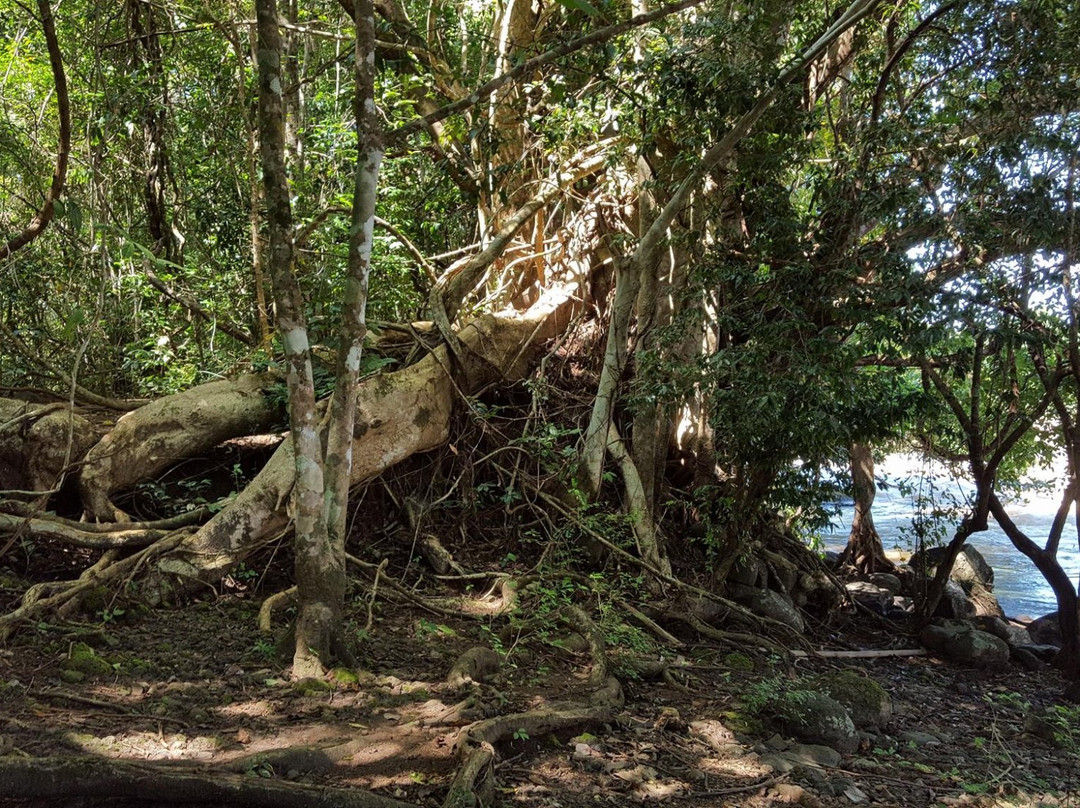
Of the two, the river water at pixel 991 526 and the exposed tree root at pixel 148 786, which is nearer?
the exposed tree root at pixel 148 786

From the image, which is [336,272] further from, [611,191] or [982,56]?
[982,56]

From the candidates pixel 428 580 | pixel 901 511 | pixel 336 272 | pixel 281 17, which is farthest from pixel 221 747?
pixel 901 511

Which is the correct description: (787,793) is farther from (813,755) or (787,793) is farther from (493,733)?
(493,733)

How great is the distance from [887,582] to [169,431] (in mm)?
9750

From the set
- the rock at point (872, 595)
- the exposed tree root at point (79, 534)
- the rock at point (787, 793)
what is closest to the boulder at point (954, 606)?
the rock at point (872, 595)

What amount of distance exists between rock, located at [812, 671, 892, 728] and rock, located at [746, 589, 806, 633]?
7.13ft

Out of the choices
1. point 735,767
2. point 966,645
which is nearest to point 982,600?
point 966,645

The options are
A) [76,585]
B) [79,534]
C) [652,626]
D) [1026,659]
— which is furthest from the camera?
[1026,659]

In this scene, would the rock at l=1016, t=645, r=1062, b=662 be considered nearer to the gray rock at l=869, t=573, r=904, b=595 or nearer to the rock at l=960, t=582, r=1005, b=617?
the rock at l=960, t=582, r=1005, b=617

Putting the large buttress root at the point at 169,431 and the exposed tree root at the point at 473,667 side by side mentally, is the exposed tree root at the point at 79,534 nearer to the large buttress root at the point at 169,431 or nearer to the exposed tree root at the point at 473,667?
the large buttress root at the point at 169,431

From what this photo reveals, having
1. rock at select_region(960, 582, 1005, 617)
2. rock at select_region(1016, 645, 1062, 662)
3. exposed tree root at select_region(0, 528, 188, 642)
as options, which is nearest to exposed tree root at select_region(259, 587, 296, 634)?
exposed tree root at select_region(0, 528, 188, 642)

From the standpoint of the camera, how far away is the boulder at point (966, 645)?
8.57m

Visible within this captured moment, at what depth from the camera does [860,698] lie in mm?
5941

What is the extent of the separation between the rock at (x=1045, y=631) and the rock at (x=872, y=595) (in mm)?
1773
